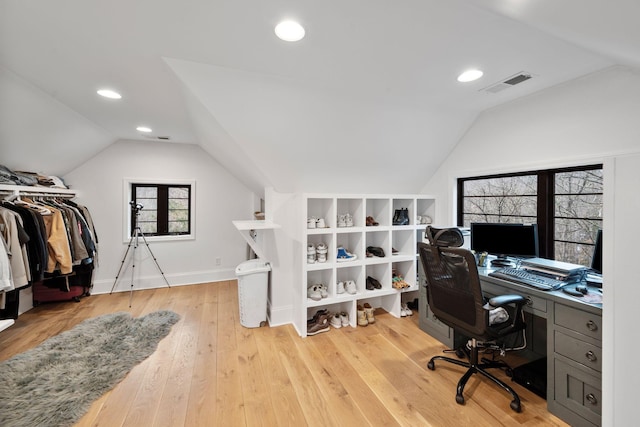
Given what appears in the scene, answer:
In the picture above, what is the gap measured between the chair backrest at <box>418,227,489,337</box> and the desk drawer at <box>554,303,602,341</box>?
0.44 metres

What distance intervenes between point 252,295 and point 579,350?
8.76ft

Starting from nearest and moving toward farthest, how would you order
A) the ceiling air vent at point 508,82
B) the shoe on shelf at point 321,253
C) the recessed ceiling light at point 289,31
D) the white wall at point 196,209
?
the recessed ceiling light at point 289,31 → the ceiling air vent at point 508,82 → the shoe on shelf at point 321,253 → the white wall at point 196,209

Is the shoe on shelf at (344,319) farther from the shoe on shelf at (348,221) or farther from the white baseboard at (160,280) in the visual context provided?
the white baseboard at (160,280)

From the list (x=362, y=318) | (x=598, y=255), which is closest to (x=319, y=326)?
(x=362, y=318)

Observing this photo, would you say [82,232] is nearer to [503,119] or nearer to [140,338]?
[140,338]

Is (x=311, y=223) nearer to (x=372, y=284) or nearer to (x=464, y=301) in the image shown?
(x=372, y=284)

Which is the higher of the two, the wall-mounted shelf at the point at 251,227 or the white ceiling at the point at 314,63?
the white ceiling at the point at 314,63

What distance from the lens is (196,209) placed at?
437 centimetres

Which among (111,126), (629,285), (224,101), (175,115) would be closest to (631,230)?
(629,285)

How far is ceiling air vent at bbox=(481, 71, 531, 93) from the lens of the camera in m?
1.93

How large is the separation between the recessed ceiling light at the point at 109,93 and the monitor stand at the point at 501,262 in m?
3.78

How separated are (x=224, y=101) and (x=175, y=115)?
3.89ft

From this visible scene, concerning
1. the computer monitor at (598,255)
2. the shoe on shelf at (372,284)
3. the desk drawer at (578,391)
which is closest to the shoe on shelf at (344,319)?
the shoe on shelf at (372,284)

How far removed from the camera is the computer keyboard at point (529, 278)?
1.79 meters
